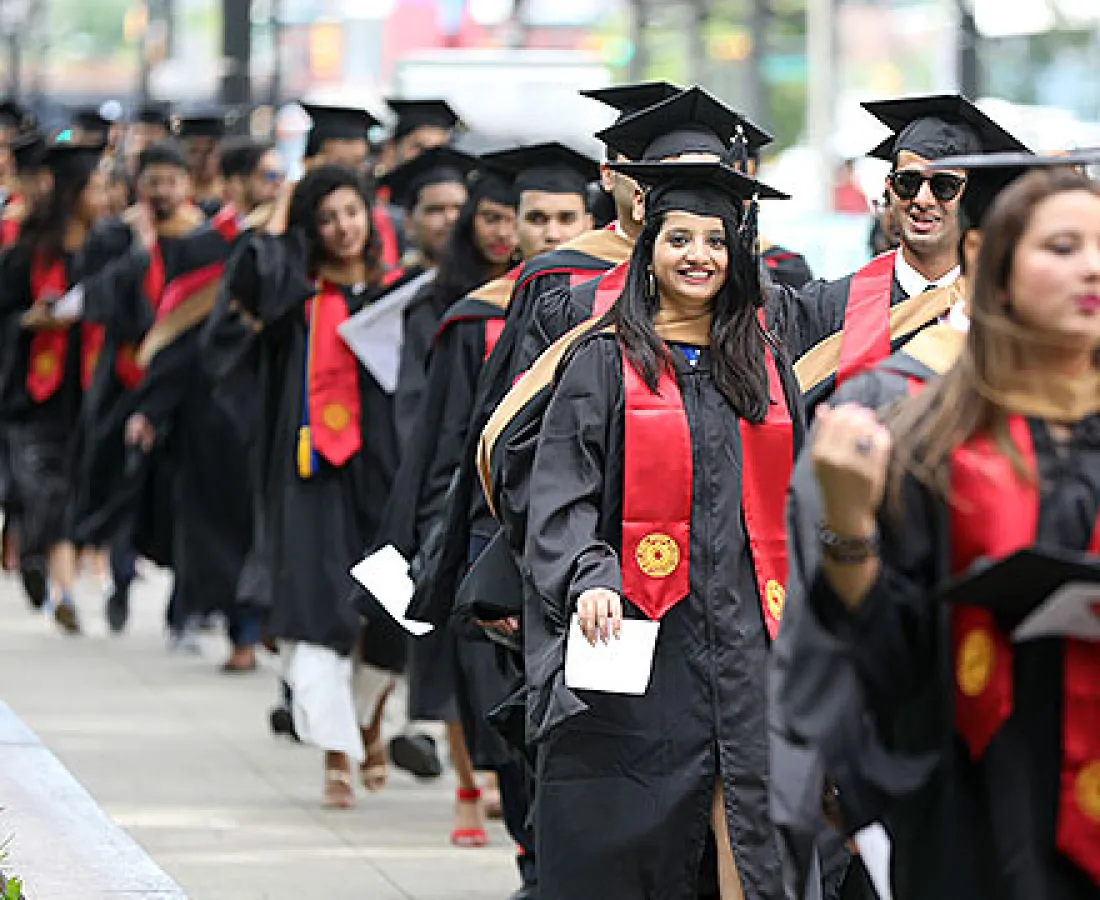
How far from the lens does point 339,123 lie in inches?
475

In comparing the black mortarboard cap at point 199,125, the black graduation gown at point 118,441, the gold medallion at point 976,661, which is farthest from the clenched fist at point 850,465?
the black mortarboard cap at point 199,125

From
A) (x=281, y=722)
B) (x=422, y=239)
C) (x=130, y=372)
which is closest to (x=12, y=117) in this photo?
Answer: (x=130, y=372)

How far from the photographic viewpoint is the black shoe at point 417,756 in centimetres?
1071

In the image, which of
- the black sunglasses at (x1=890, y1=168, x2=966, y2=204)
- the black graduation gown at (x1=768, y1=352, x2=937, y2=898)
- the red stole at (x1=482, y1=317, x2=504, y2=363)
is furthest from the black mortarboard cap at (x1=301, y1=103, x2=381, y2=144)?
the black graduation gown at (x1=768, y1=352, x2=937, y2=898)

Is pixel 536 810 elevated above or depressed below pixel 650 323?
below

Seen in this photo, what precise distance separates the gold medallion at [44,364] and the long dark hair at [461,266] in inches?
250

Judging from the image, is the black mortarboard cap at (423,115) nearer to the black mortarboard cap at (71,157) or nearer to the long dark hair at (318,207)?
the long dark hair at (318,207)

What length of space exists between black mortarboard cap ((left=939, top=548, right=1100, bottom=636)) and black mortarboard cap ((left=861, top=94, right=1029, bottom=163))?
3.14 m

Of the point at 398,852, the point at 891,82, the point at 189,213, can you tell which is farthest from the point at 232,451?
the point at 891,82

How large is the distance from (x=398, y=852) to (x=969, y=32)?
5261mm

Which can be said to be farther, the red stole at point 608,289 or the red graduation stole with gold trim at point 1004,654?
the red stole at point 608,289

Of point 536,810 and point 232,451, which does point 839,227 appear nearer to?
point 232,451

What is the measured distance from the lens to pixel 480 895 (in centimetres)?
859

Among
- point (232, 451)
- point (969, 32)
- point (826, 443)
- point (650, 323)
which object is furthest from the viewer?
point (232, 451)
